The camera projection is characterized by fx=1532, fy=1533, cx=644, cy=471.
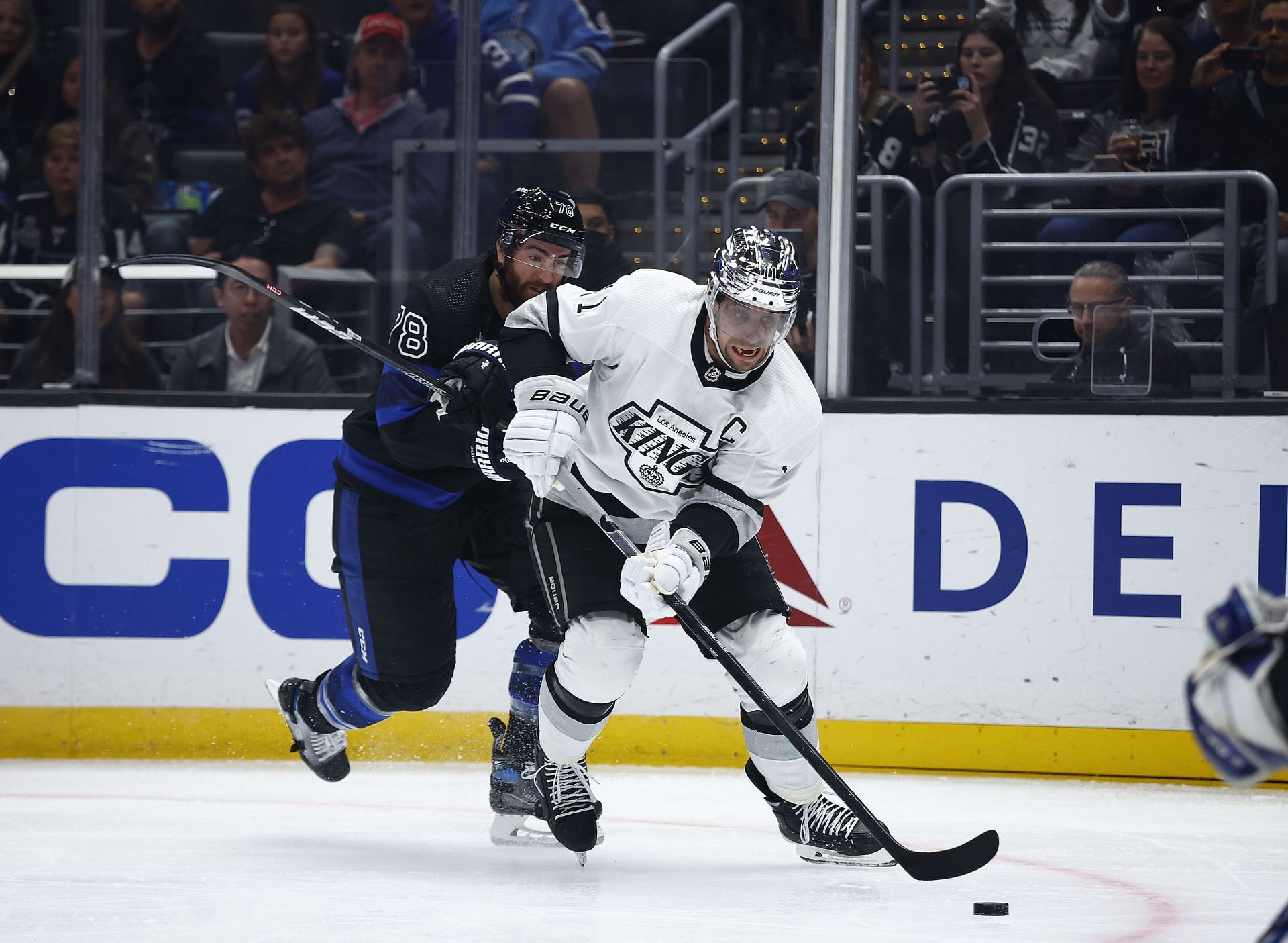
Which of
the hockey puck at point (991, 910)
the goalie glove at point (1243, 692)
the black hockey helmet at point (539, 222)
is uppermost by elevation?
the black hockey helmet at point (539, 222)

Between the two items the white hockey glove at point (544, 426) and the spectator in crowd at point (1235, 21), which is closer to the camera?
the white hockey glove at point (544, 426)

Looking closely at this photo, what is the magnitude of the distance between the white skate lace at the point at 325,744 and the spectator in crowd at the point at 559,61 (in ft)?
5.94

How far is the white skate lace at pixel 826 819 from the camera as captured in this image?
9.71 ft

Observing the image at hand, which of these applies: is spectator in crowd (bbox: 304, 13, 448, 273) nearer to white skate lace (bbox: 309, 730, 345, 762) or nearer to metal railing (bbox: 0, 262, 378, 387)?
metal railing (bbox: 0, 262, 378, 387)

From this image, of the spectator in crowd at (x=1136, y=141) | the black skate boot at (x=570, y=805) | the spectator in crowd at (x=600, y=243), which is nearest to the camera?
the black skate boot at (x=570, y=805)

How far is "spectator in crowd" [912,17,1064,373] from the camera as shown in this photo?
4297 mm

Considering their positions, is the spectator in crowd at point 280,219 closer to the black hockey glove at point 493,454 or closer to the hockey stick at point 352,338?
the hockey stick at point 352,338

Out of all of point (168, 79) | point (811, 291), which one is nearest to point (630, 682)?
point (811, 291)

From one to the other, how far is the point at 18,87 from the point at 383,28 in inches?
43.0

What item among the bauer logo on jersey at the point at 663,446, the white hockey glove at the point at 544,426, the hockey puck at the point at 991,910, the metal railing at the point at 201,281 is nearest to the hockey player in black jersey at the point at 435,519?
the white hockey glove at the point at 544,426

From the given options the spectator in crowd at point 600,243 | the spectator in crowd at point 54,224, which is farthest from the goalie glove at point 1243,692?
the spectator in crowd at point 54,224

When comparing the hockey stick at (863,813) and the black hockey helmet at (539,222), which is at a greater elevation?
the black hockey helmet at (539,222)

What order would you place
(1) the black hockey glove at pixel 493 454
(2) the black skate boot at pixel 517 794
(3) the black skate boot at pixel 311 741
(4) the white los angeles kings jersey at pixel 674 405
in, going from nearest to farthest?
(4) the white los angeles kings jersey at pixel 674 405, (1) the black hockey glove at pixel 493 454, (2) the black skate boot at pixel 517 794, (3) the black skate boot at pixel 311 741

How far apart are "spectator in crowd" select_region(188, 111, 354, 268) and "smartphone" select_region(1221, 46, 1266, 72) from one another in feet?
8.29
